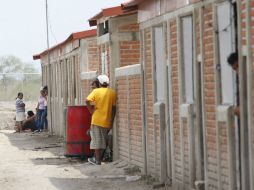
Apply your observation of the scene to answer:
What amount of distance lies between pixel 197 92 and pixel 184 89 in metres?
0.86

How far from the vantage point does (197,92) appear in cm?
1125

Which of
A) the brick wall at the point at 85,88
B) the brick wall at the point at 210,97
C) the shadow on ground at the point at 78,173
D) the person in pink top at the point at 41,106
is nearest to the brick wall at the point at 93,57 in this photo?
the brick wall at the point at 85,88

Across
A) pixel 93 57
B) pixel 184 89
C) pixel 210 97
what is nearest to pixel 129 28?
pixel 184 89

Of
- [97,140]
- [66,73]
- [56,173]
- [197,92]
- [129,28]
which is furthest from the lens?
[66,73]

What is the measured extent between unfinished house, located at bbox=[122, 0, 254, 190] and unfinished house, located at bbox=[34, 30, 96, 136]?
25.8ft

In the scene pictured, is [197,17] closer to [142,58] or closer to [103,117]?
[142,58]

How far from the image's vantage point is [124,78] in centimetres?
1617

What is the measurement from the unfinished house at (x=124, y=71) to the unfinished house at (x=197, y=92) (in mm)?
667

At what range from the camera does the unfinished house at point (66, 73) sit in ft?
75.0

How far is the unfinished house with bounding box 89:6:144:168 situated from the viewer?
15.3m

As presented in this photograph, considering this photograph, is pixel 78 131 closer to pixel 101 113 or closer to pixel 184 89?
pixel 101 113

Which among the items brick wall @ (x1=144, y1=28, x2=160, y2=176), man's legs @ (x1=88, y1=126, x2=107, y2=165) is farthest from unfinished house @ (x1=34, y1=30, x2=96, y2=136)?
brick wall @ (x1=144, y1=28, x2=160, y2=176)

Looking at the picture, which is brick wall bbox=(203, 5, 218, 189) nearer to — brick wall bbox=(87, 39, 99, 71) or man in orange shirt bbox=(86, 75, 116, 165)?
man in orange shirt bbox=(86, 75, 116, 165)

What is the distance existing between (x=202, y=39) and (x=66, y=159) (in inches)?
341
